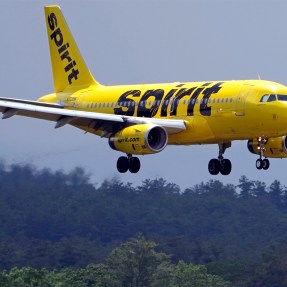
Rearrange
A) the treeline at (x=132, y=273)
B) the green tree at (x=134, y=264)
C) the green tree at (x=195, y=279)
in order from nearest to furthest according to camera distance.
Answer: the treeline at (x=132, y=273)
the green tree at (x=195, y=279)
the green tree at (x=134, y=264)

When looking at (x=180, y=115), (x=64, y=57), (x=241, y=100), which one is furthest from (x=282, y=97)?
(x=64, y=57)

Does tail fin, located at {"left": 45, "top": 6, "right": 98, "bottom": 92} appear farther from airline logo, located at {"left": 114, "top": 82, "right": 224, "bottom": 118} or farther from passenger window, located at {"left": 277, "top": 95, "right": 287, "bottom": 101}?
passenger window, located at {"left": 277, "top": 95, "right": 287, "bottom": 101}

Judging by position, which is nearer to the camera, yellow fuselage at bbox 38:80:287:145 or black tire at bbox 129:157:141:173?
yellow fuselage at bbox 38:80:287:145

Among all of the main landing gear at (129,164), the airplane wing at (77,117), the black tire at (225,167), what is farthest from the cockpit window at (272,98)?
the main landing gear at (129,164)

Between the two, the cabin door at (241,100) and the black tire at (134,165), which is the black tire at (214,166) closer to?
the black tire at (134,165)

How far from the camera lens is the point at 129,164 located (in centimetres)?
9175

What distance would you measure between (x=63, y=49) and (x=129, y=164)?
15.7m

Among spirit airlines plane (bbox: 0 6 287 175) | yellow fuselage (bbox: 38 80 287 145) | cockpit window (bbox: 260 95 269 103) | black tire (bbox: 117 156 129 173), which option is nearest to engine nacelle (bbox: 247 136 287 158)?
spirit airlines plane (bbox: 0 6 287 175)

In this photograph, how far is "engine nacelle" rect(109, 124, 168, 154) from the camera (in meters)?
88.2

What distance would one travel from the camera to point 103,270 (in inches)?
6609

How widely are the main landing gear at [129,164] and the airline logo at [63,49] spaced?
502 inches

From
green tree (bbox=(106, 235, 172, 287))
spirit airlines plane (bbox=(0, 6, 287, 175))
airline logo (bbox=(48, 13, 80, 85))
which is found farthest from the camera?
green tree (bbox=(106, 235, 172, 287))

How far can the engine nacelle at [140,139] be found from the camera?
290 feet

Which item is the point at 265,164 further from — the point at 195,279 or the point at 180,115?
the point at 195,279
